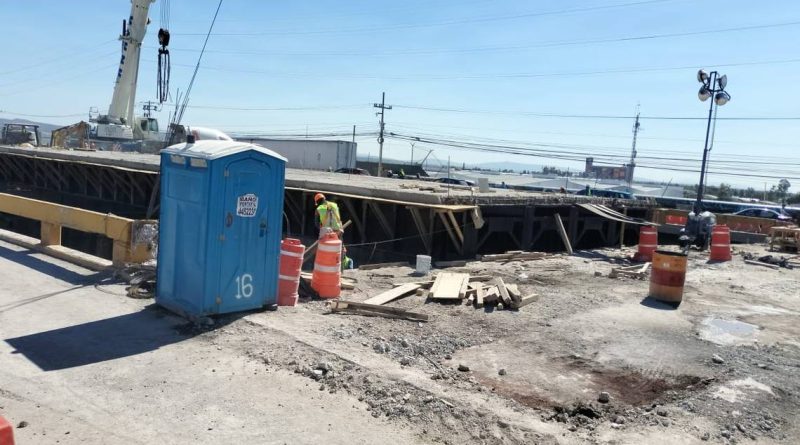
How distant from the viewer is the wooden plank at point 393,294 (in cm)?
891

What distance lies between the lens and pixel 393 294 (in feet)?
30.7

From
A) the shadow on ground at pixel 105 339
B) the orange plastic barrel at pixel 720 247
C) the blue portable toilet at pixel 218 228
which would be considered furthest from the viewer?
the orange plastic barrel at pixel 720 247

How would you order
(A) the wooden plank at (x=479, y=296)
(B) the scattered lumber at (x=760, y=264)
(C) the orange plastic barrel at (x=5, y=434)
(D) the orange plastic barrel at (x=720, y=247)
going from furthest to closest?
(D) the orange plastic barrel at (x=720, y=247) < (B) the scattered lumber at (x=760, y=264) < (A) the wooden plank at (x=479, y=296) < (C) the orange plastic barrel at (x=5, y=434)

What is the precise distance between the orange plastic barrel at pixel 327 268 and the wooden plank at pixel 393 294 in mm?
558

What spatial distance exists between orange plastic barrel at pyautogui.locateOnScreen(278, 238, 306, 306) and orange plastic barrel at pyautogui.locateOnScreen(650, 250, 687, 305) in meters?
6.42

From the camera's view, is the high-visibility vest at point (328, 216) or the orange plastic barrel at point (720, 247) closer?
the high-visibility vest at point (328, 216)

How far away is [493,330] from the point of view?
26.6 feet

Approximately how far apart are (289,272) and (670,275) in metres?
6.66

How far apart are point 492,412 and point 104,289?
631cm

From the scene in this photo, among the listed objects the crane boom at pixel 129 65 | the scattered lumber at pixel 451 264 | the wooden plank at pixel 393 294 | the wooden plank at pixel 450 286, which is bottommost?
the scattered lumber at pixel 451 264

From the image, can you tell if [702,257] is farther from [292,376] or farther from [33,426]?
[33,426]

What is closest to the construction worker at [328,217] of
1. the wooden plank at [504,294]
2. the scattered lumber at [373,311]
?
the wooden plank at [504,294]

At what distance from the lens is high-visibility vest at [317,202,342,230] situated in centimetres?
1191

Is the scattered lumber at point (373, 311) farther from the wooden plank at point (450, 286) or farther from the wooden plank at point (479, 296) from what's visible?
the wooden plank at point (479, 296)
